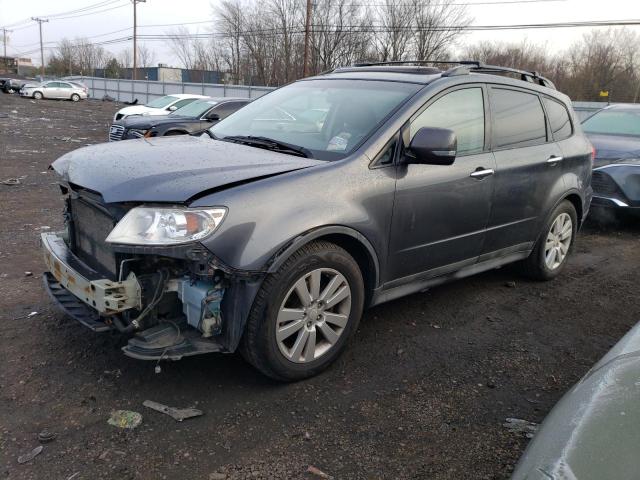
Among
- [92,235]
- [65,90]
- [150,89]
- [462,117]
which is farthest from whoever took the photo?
[150,89]

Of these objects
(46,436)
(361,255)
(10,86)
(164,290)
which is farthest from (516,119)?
(10,86)

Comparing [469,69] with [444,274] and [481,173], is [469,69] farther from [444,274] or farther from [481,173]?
[444,274]

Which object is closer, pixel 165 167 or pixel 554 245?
pixel 165 167

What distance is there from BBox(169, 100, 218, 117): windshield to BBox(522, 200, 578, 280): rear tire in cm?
1033

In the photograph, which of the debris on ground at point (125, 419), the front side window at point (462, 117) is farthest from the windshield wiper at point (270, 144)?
the debris on ground at point (125, 419)

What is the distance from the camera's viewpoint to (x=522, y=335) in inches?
158

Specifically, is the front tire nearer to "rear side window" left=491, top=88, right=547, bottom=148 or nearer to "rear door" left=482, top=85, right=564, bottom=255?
"rear door" left=482, top=85, right=564, bottom=255

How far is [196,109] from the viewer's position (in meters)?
14.2

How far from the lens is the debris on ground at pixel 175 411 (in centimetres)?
279

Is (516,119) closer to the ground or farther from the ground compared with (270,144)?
farther from the ground

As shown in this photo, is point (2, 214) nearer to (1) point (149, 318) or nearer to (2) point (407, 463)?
(1) point (149, 318)

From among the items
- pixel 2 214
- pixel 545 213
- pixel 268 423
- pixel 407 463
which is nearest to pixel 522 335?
pixel 545 213

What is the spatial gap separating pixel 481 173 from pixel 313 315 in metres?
1.74

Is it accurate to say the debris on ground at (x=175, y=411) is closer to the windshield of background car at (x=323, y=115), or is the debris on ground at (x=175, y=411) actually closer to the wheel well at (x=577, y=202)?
the windshield of background car at (x=323, y=115)
